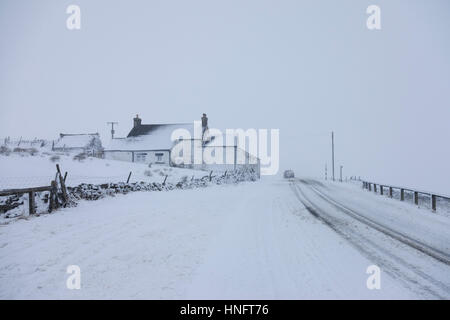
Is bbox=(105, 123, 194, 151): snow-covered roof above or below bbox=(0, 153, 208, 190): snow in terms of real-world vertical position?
above

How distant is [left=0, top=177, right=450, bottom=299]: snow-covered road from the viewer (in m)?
3.93

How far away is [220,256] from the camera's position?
5348 mm

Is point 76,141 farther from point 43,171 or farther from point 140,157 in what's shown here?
point 43,171

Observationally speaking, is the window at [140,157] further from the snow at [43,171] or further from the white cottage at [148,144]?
the snow at [43,171]

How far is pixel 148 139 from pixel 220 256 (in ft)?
135

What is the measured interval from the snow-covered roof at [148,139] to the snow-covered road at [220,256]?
33506 mm

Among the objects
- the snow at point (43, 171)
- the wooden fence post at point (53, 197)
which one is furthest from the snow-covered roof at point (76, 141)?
the wooden fence post at point (53, 197)

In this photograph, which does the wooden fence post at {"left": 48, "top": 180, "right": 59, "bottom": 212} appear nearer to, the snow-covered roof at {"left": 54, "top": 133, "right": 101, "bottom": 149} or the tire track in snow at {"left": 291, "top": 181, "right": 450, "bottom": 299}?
the tire track in snow at {"left": 291, "top": 181, "right": 450, "bottom": 299}

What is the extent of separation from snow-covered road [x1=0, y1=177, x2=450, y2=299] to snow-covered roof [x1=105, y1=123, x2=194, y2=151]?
33506mm

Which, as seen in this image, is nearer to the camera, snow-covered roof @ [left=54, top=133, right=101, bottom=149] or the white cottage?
the white cottage

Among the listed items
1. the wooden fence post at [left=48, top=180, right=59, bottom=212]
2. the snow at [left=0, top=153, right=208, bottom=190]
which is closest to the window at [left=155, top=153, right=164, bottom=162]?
the snow at [left=0, top=153, right=208, bottom=190]

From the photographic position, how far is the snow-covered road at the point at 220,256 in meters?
3.93
